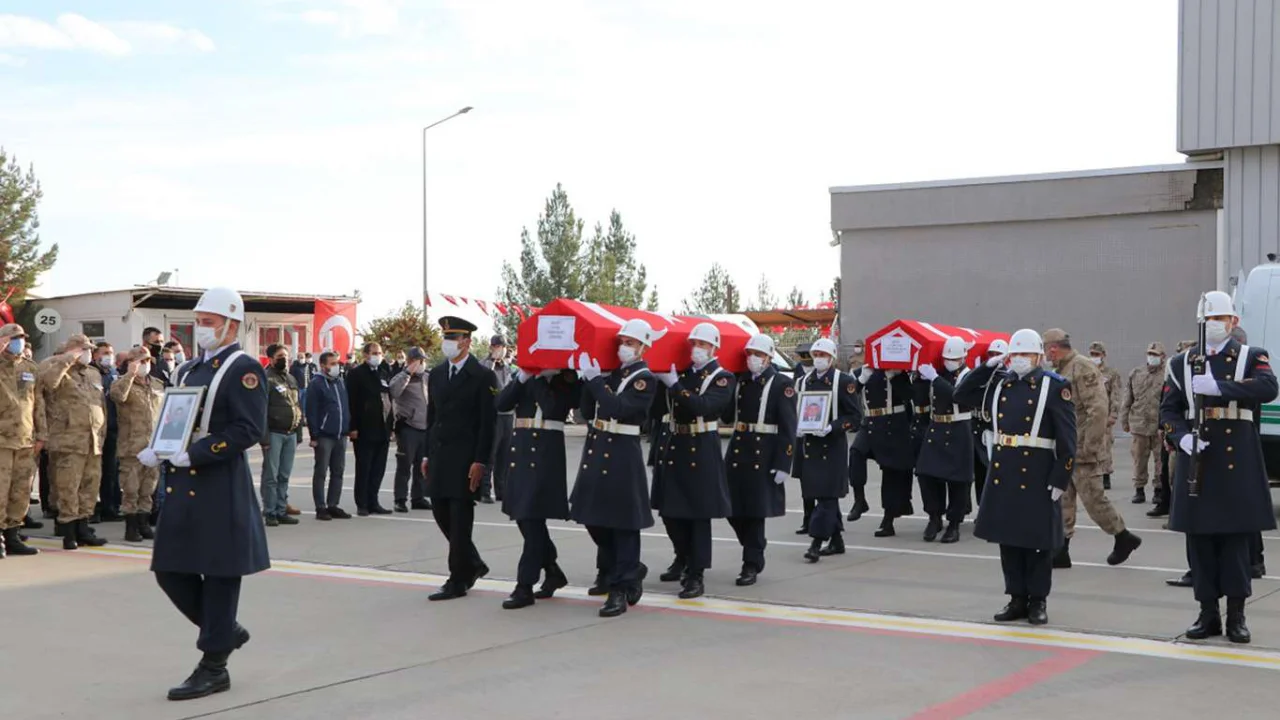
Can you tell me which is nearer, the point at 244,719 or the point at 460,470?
the point at 244,719

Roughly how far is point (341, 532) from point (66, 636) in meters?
5.42

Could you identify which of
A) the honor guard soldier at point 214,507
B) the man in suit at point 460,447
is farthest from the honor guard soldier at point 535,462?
the honor guard soldier at point 214,507

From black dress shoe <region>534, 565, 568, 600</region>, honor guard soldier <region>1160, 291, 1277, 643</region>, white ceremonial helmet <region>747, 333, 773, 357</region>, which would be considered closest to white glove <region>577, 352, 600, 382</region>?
black dress shoe <region>534, 565, 568, 600</region>

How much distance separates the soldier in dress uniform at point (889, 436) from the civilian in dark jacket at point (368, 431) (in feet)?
18.2

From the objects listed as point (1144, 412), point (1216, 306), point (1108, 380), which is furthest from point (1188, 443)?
point (1108, 380)

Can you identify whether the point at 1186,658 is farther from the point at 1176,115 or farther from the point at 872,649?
the point at 1176,115

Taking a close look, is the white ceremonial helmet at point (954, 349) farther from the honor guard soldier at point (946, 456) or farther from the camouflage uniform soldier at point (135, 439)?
the camouflage uniform soldier at point (135, 439)

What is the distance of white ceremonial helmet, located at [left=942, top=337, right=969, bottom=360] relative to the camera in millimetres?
12906

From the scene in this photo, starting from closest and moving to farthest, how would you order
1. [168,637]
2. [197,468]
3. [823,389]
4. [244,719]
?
1. [244,719]
2. [197,468]
3. [168,637]
4. [823,389]

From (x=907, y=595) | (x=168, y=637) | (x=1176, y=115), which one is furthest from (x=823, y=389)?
(x=1176, y=115)

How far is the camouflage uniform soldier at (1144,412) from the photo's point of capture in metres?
15.7

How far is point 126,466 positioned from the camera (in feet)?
41.5

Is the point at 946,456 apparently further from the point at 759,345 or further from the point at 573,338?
the point at 573,338

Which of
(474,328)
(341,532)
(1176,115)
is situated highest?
(1176,115)
